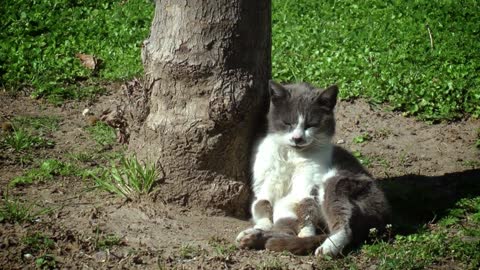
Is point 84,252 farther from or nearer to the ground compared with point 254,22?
nearer to the ground

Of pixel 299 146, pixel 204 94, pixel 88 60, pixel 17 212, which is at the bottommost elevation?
pixel 17 212

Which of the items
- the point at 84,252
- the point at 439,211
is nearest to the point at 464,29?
the point at 439,211

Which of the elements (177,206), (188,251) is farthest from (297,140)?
(188,251)

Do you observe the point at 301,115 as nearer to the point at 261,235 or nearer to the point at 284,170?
the point at 284,170

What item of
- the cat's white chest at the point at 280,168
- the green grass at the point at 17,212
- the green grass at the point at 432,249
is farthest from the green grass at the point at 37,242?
the green grass at the point at 432,249

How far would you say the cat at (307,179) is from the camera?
18.1 ft

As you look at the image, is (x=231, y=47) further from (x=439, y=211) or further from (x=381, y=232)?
(x=439, y=211)

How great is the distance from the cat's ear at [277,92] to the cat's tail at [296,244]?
3.75ft

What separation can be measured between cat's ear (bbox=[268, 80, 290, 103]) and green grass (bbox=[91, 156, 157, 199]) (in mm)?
1102

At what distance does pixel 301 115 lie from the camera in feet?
19.1

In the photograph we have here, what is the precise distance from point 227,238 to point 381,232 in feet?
3.91

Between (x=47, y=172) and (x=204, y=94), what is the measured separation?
160 cm

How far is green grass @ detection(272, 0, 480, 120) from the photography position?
7.99 m

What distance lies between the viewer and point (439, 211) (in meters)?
6.14
